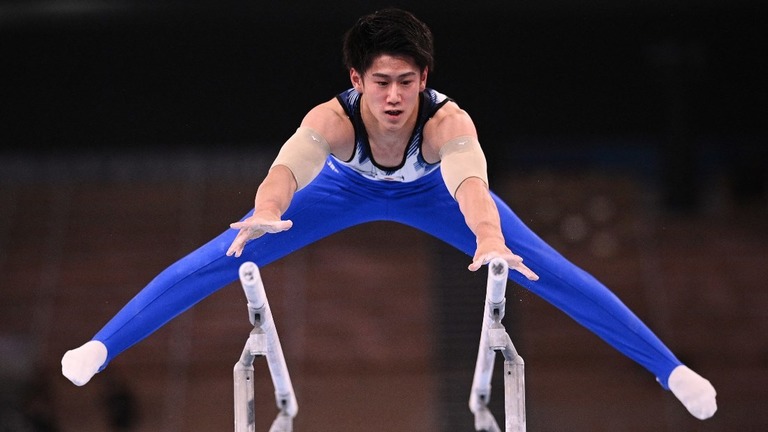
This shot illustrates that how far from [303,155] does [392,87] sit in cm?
37

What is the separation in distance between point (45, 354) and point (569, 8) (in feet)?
16.6

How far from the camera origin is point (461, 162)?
310 centimetres

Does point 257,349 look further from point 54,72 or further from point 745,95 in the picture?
point 745,95

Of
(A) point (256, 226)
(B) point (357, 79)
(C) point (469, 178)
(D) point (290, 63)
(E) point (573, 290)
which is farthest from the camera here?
(D) point (290, 63)

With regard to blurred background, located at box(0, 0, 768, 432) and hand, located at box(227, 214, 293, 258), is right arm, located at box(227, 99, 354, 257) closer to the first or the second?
hand, located at box(227, 214, 293, 258)

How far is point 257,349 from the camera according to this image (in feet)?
9.85

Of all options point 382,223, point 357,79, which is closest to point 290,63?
point 382,223

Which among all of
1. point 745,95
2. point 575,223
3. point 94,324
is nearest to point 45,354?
point 94,324

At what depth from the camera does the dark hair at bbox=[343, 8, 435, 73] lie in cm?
307

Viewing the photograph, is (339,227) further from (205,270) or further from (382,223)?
(382,223)

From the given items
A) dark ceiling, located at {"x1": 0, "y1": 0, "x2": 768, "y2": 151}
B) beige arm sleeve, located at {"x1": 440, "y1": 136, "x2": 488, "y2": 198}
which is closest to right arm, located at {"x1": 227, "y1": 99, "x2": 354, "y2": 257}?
beige arm sleeve, located at {"x1": 440, "y1": 136, "x2": 488, "y2": 198}

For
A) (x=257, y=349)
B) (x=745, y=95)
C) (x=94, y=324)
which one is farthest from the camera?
(x=94, y=324)

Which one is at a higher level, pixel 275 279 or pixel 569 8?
pixel 569 8

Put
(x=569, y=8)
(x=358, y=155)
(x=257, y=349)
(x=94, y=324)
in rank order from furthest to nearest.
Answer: (x=94, y=324), (x=569, y=8), (x=358, y=155), (x=257, y=349)
